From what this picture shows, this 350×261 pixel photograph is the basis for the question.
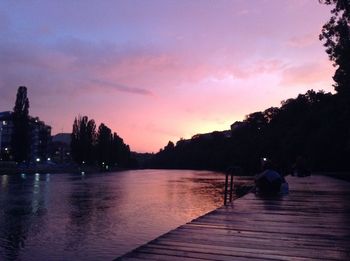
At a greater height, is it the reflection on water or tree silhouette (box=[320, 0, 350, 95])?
tree silhouette (box=[320, 0, 350, 95])

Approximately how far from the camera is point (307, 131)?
71.0m

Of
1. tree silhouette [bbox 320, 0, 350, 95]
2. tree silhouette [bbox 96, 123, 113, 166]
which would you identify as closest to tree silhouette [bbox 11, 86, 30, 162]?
tree silhouette [bbox 96, 123, 113, 166]

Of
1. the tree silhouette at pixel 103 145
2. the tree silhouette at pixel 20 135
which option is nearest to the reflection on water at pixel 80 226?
the tree silhouette at pixel 20 135

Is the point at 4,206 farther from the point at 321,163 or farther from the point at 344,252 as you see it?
the point at 321,163

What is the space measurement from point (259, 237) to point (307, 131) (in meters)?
66.4

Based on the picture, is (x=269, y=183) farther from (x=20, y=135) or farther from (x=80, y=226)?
(x=20, y=135)

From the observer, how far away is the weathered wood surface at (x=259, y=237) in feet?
20.3

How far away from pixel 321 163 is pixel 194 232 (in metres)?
57.5

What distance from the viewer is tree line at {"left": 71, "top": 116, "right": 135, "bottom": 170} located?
122 metres

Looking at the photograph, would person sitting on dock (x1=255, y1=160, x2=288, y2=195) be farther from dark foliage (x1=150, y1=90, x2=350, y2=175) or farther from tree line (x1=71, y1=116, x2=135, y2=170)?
tree line (x1=71, y1=116, x2=135, y2=170)

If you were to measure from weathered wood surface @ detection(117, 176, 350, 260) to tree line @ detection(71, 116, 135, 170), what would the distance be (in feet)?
374

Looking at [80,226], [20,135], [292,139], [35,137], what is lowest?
[80,226]

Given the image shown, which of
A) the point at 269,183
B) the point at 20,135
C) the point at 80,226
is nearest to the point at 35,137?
the point at 20,135

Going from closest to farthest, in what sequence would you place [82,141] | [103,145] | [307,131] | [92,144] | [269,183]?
[269,183] → [307,131] → [82,141] → [92,144] → [103,145]
